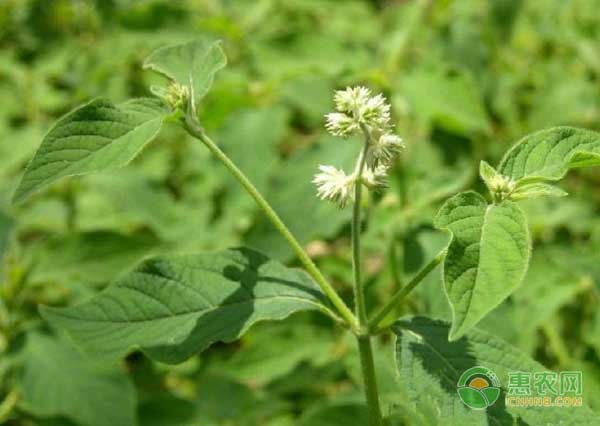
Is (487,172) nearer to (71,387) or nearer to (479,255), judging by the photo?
(479,255)

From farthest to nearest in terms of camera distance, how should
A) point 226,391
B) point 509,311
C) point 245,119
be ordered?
1. point 245,119
2. point 226,391
3. point 509,311

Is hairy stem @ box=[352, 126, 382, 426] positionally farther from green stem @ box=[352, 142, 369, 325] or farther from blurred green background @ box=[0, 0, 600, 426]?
blurred green background @ box=[0, 0, 600, 426]

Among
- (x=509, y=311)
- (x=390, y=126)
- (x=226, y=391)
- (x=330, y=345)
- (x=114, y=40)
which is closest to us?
(x=390, y=126)

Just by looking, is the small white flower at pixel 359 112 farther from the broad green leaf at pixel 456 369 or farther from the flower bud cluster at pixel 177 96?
the broad green leaf at pixel 456 369

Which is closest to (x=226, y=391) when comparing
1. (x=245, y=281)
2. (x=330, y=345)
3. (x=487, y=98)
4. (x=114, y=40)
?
(x=330, y=345)

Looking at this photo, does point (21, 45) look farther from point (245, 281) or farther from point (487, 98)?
point (245, 281)

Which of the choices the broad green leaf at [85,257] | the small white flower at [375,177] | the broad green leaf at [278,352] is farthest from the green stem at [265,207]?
the broad green leaf at [85,257]
